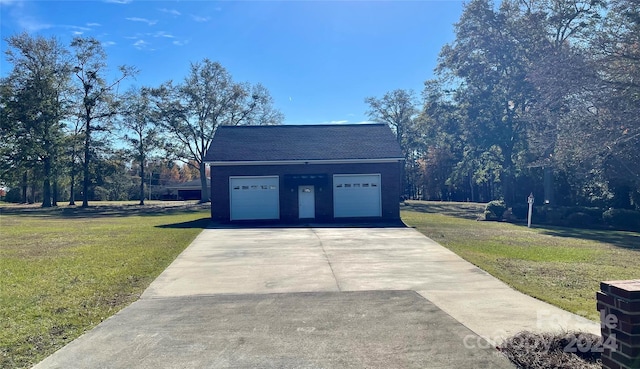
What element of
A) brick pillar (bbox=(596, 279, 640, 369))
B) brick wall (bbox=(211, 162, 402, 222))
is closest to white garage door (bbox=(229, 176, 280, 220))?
brick wall (bbox=(211, 162, 402, 222))

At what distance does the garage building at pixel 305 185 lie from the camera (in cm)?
2311

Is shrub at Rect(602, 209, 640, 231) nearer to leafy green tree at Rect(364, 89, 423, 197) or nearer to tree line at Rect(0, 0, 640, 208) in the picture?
tree line at Rect(0, 0, 640, 208)

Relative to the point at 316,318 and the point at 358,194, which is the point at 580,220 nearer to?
the point at 358,194

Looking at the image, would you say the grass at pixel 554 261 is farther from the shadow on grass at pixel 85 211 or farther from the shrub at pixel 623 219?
the shadow on grass at pixel 85 211

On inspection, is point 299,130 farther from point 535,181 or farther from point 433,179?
point 433,179

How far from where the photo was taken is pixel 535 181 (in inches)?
1435

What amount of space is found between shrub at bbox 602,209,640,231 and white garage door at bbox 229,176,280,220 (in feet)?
57.4

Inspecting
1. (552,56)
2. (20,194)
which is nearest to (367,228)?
(552,56)

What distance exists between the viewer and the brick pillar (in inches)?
129

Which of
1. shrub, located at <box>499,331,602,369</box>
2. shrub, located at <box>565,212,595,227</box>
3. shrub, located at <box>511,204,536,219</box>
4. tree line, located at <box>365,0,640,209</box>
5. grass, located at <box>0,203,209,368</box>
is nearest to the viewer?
shrub, located at <box>499,331,602,369</box>

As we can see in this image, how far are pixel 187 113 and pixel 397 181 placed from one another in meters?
28.5

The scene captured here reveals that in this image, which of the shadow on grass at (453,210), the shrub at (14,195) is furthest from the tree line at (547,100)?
the shrub at (14,195)

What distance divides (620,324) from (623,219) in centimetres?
2441

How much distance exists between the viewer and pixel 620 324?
3.38 metres
